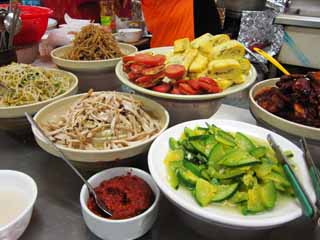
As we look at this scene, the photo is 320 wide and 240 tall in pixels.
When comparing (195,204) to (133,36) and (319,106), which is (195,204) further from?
(133,36)

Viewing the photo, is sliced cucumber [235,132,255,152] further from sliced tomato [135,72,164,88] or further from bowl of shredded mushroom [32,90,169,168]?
sliced tomato [135,72,164,88]

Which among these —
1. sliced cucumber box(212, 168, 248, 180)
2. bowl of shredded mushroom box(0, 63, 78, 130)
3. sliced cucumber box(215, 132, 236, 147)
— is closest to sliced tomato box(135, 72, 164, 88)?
bowl of shredded mushroom box(0, 63, 78, 130)

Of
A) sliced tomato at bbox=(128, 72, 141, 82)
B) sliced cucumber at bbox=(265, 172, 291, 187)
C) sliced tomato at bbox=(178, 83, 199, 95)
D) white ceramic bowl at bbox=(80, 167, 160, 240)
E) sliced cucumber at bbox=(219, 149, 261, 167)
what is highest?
sliced tomato at bbox=(128, 72, 141, 82)

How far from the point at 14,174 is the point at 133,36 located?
1662 millimetres

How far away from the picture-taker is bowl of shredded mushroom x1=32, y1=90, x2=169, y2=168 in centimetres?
74

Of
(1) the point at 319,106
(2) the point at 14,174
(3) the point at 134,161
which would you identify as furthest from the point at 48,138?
(1) the point at 319,106

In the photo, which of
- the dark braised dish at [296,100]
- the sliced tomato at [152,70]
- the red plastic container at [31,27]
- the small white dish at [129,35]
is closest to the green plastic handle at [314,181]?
the dark braised dish at [296,100]

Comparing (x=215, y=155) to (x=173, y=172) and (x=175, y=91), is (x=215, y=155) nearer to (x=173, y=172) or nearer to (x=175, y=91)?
(x=173, y=172)

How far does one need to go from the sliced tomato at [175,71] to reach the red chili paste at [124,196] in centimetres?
41

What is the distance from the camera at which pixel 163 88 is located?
973 millimetres

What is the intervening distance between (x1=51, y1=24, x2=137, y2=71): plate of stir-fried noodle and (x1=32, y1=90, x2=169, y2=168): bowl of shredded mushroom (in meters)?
0.26

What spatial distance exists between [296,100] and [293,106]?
2 centimetres

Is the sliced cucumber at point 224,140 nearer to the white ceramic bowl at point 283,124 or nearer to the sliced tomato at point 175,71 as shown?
the white ceramic bowl at point 283,124

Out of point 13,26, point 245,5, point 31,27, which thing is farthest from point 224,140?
point 245,5
